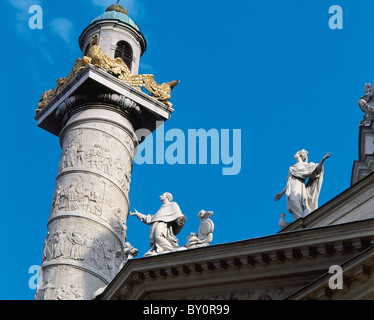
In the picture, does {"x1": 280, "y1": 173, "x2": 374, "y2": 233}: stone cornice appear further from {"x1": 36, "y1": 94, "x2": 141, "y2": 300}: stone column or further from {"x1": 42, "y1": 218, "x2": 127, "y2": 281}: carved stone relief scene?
{"x1": 36, "y1": 94, "x2": 141, "y2": 300}: stone column

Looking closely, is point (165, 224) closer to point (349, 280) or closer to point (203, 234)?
point (203, 234)

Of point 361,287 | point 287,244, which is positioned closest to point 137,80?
point 287,244

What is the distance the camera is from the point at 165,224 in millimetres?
23031

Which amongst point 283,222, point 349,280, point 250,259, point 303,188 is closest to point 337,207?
point 303,188

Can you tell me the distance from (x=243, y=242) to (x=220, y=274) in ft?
3.56

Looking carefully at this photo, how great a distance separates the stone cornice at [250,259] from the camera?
59.4ft

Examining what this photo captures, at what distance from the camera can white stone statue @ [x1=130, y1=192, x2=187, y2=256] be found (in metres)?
22.3

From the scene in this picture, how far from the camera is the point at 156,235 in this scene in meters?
22.6

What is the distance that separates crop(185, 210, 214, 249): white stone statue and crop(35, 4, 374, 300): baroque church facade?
0.91 metres

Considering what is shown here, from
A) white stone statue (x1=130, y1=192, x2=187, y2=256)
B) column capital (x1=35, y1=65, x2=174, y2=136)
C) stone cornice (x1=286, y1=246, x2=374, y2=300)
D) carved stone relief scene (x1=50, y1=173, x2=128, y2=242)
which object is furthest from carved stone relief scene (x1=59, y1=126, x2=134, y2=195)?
stone cornice (x1=286, y1=246, x2=374, y2=300)

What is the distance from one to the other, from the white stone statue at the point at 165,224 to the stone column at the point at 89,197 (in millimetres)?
1500

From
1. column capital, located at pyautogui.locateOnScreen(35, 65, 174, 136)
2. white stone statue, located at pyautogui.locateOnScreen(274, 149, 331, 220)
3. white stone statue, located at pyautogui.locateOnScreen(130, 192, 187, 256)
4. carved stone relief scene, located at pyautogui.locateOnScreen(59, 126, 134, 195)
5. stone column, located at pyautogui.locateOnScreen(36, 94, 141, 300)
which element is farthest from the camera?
column capital, located at pyautogui.locateOnScreen(35, 65, 174, 136)

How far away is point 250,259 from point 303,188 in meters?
3.47

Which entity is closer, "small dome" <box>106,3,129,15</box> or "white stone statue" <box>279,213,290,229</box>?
"white stone statue" <box>279,213,290,229</box>
